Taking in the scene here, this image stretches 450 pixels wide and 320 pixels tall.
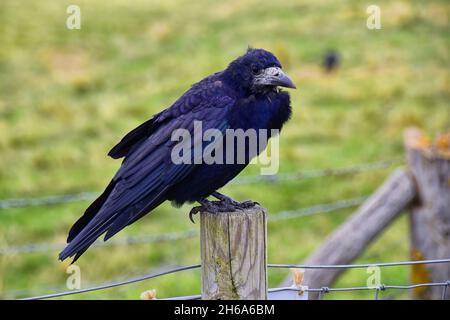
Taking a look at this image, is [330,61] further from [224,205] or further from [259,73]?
[224,205]

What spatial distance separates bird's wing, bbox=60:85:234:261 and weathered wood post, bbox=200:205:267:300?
688 millimetres

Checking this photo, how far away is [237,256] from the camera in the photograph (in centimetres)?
357

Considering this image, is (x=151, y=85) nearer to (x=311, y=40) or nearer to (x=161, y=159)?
(x=311, y=40)

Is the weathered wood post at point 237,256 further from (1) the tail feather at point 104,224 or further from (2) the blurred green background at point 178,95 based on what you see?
(2) the blurred green background at point 178,95

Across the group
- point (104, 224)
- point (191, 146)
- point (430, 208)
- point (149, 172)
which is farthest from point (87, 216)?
point (430, 208)

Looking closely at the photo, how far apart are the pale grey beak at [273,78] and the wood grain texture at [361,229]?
64.9 inches

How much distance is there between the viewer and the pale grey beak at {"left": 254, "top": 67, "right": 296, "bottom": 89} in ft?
15.2

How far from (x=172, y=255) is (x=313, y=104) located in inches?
222

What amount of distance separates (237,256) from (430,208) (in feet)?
9.76

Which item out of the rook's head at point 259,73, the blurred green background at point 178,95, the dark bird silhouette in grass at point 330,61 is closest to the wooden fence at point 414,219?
the blurred green background at point 178,95

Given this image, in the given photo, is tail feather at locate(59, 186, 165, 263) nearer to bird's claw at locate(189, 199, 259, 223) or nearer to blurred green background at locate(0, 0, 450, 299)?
bird's claw at locate(189, 199, 259, 223)

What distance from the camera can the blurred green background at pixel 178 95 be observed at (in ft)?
28.7

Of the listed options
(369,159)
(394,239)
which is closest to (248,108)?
(394,239)

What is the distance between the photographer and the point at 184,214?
9.72 meters
